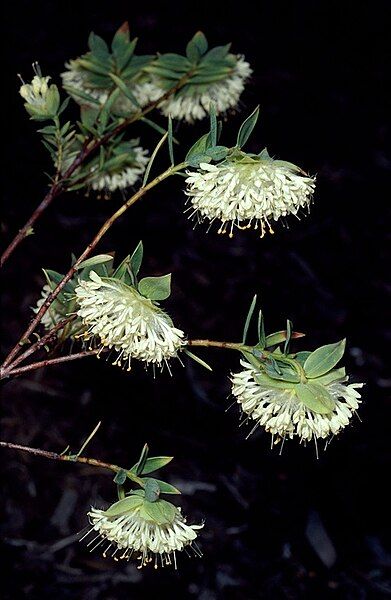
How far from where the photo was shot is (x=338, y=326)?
6.31 ft

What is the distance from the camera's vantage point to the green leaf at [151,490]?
26.9 inches

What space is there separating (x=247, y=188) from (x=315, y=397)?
19 centimetres

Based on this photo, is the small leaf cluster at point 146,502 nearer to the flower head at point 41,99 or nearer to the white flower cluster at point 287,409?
the white flower cluster at point 287,409

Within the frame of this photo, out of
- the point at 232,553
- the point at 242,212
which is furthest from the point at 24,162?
the point at 242,212

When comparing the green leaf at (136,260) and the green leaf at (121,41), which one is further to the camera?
the green leaf at (121,41)

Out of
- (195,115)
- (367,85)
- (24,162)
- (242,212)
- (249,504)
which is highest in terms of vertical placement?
(367,85)

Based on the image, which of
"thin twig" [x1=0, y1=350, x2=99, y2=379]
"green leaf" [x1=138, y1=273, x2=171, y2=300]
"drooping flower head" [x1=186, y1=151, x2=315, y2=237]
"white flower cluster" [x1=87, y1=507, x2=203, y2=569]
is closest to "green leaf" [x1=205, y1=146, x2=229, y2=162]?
"drooping flower head" [x1=186, y1=151, x2=315, y2=237]

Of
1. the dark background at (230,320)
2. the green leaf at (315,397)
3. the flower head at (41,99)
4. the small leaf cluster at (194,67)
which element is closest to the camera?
the green leaf at (315,397)

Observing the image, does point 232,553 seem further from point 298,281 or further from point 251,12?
point 251,12

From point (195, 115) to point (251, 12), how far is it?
137 cm

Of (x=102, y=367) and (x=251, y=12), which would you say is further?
(x=251, y=12)

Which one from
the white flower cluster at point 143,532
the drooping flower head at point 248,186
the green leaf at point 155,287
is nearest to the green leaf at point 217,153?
the drooping flower head at point 248,186

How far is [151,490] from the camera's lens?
686mm

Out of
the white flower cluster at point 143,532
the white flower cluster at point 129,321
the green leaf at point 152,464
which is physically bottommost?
the white flower cluster at point 143,532
